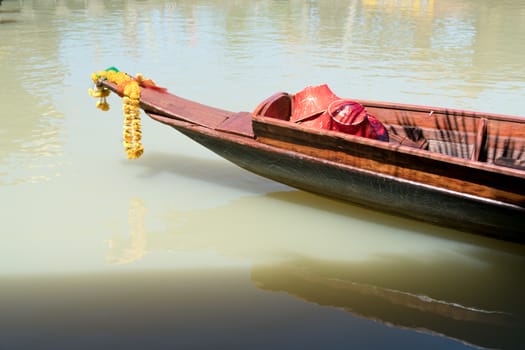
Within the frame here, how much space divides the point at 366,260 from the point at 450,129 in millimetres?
1370

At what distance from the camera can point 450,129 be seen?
4.41 meters

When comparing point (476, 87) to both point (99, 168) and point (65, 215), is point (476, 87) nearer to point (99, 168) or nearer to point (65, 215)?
point (99, 168)

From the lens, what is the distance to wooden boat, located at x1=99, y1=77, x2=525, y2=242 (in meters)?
3.52

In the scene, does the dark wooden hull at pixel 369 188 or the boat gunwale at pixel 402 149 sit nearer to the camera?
the boat gunwale at pixel 402 149

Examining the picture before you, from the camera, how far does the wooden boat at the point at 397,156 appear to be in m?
3.52

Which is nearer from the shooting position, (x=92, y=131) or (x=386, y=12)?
(x=92, y=131)

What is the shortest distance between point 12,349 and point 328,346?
172cm

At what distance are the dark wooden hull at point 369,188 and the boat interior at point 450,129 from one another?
0.38 meters

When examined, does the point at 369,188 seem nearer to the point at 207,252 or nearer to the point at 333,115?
the point at 333,115

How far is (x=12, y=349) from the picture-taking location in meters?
2.96

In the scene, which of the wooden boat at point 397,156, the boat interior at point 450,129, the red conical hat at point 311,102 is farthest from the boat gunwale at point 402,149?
the red conical hat at point 311,102

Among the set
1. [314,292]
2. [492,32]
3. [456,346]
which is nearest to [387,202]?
[314,292]

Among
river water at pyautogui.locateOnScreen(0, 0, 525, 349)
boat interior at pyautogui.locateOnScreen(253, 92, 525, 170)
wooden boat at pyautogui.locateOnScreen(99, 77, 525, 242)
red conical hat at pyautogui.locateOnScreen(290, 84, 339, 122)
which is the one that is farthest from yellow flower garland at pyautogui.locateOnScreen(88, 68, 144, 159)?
red conical hat at pyautogui.locateOnScreen(290, 84, 339, 122)

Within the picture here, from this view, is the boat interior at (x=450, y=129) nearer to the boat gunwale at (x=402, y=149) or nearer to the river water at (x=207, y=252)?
the boat gunwale at (x=402, y=149)
